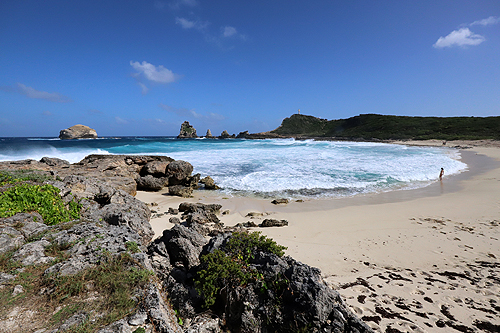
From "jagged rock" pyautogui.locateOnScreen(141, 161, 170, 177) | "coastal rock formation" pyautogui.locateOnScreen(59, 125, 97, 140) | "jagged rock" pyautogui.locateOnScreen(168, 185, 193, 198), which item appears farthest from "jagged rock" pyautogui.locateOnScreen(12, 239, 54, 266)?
"coastal rock formation" pyautogui.locateOnScreen(59, 125, 97, 140)

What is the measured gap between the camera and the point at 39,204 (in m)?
4.67

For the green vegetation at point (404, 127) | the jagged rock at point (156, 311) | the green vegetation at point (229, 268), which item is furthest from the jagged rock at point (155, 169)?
the green vegetation at point (404, 127)

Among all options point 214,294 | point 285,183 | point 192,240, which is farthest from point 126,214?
point 285,183

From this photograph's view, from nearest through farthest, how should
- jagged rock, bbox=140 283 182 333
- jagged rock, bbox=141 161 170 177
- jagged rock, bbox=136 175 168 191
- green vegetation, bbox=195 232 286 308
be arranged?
jagged rock, bbox=140 283 182 333 → green vegetation, bbox=195 232 286 308 → jagged rock, bbox=136 175 168 191 → jagged rock, bbox=141 161 170 177

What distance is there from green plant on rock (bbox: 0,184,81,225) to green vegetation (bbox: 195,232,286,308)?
3569 millimetres

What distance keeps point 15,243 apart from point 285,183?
452 inches

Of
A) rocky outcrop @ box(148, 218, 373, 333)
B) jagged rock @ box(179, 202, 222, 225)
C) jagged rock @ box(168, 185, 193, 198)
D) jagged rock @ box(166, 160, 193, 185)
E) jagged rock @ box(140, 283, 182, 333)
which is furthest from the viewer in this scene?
jagged rock @ box(166, 160, 193, 185)

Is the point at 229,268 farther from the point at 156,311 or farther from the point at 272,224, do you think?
the point at 272,224

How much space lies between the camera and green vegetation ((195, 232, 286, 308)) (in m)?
3.04

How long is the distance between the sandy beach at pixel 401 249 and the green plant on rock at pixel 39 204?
2332mm

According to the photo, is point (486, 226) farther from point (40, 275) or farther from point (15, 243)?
point (15, 243)

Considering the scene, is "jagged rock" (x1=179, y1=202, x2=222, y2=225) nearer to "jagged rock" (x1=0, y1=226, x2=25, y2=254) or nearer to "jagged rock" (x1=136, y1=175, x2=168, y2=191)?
"jagged rock" (x1=0, y1=226, x2=25, y2=254)

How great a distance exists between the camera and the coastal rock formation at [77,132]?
90.9m

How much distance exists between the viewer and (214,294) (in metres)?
3.07
